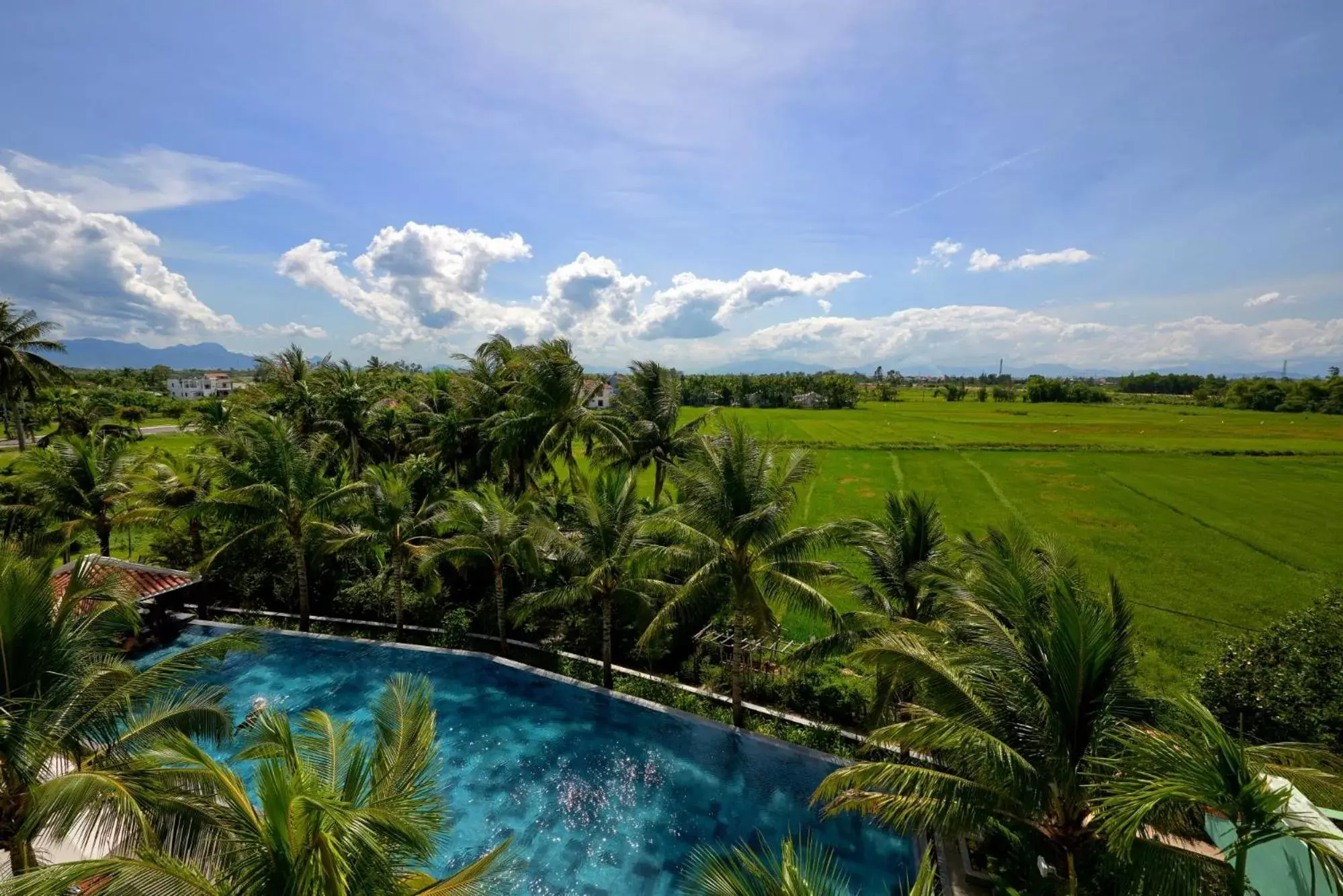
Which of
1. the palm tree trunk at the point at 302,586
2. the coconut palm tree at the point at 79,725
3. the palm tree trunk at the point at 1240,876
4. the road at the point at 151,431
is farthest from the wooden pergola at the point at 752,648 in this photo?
the road at the point at 151,431

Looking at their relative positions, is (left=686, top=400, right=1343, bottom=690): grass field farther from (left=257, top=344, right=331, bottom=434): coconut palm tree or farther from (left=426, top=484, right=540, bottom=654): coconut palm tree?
(left=257, top=344, right=331, bottom=434): coconut palm tree

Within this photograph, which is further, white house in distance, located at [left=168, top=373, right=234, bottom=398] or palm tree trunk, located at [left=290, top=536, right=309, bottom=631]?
white house in distance, located at [left=168, top=373, right=234, bottom=398]

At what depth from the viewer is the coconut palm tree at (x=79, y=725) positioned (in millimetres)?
5230

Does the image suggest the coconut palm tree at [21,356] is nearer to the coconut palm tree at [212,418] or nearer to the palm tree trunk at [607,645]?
the coconut palm tree at [212,418]

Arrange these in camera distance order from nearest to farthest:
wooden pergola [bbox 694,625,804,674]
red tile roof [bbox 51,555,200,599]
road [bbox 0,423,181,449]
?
wooden pergola [bbox 694,625,804,674]
red tile roof [bbox 51,555,200,599]
road [bbox 0,423,181,449]

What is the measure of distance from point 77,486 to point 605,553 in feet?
53.6

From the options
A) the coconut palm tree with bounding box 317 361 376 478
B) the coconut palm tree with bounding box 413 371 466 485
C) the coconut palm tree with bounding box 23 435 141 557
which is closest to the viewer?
the coconut palm tree with bounding box 23 435 141 557

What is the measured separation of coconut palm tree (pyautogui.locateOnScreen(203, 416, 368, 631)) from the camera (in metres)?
15.0

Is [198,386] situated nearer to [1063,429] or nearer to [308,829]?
[308,829]

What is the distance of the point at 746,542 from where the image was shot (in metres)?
11.3

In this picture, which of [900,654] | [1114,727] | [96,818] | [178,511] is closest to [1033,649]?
[1114,727]

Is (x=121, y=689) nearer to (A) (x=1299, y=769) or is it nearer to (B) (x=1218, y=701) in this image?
(A) (x=1299, y=769)

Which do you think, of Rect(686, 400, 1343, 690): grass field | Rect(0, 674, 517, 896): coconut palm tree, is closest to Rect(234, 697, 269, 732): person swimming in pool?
Rect(0, 674, 517, 896): coconut palm tree

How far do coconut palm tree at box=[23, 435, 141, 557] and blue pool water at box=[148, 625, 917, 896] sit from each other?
5203 millimetres
